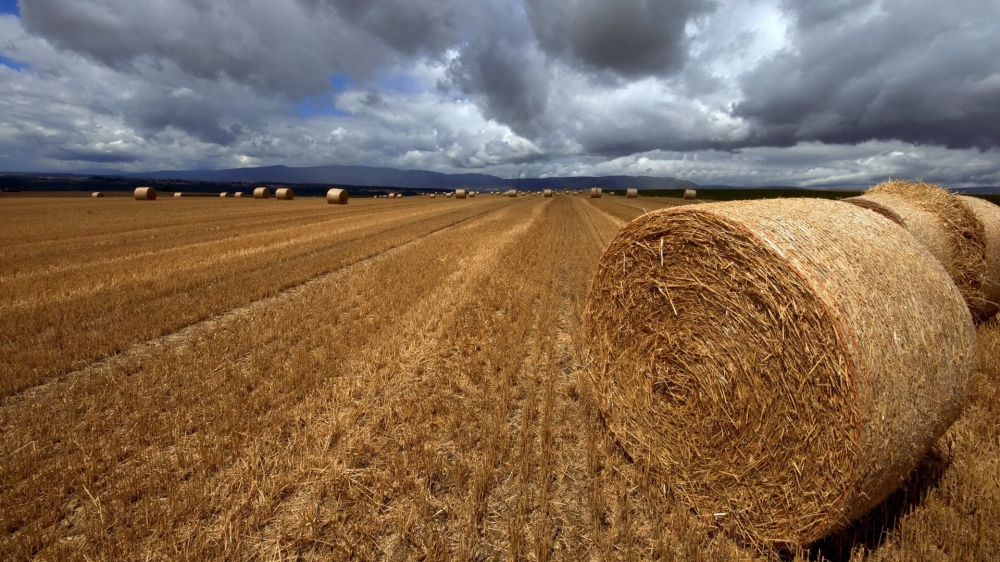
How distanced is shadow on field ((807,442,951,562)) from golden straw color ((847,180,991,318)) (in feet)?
15.5

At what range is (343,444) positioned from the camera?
3.89m

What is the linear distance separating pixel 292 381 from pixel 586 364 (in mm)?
3334

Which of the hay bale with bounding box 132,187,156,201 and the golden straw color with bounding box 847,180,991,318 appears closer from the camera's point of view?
the golden straw color with bounding box 847,180,991,318

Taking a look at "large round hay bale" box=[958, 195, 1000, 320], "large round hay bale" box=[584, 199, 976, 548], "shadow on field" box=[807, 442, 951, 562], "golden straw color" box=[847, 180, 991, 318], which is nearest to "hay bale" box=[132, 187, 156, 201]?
"large round hay bale" box=[584, 199, 976, 548]

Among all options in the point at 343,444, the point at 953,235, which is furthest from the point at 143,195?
the point at 953,235

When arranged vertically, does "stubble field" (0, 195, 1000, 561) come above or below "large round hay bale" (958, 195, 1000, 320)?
below

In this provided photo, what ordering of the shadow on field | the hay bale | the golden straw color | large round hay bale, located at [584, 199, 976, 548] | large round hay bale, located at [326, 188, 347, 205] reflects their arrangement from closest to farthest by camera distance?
1. large round hay bale, located at [584, 199, 976, 548]
2. the shadow on field
3. the golden straw color
4. large round hay bale, located at [326, 188, 347, 205]
5. the hay bale

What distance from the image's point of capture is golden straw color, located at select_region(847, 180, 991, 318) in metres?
6.49

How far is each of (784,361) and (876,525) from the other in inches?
51.3

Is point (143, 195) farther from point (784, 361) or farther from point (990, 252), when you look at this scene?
point (990, 252)

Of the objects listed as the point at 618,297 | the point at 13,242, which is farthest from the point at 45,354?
the point at 13,242

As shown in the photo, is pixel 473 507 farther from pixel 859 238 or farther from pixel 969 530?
pixel 859 238

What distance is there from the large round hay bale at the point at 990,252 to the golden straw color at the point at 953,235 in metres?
0.04

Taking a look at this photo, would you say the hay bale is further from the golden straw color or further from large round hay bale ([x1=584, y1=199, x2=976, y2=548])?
the golden straw color
